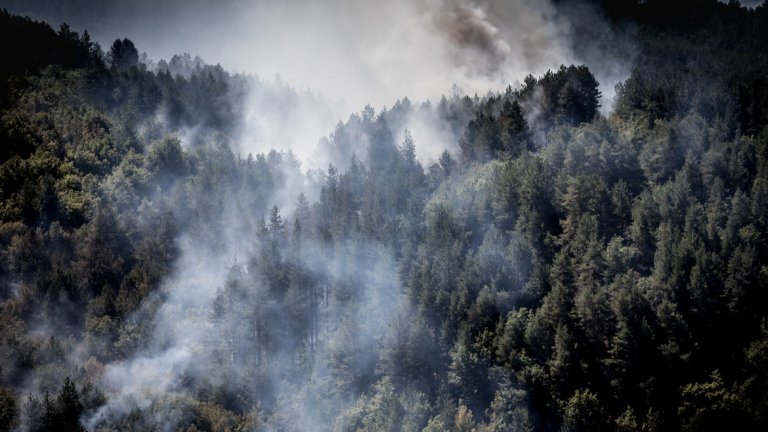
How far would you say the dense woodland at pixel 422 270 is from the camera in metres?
72.1

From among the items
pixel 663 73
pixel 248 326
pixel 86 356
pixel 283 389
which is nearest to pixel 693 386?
pixel 283 389

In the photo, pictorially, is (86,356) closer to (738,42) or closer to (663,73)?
(663,73)

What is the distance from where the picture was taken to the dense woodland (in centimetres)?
7212

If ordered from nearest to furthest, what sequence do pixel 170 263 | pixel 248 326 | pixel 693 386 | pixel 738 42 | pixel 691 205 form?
pixel 693 386 < pixel 691 205 < pixel 248 326 < pixel 170 263 < pixel 738 42

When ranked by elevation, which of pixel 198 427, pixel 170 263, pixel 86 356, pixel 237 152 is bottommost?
pixel 198 427

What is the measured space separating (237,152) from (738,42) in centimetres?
10932

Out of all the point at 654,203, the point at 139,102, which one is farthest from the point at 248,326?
the point at 139,102

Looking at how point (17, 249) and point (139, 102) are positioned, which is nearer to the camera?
point (17, 249)

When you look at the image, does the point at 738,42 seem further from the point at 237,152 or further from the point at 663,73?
the point at 237,152

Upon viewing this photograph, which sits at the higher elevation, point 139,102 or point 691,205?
point 139,102

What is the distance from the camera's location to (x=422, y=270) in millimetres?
87375

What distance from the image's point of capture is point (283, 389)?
89438mm

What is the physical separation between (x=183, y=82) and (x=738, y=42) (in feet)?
410

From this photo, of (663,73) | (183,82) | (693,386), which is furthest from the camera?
(183,82)
